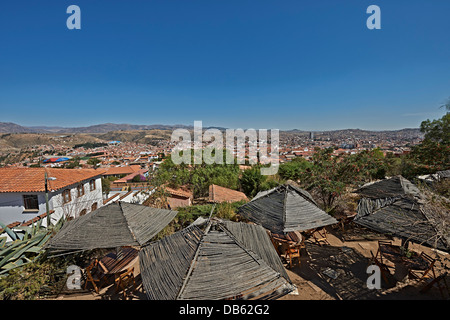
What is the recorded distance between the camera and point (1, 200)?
11.9 m

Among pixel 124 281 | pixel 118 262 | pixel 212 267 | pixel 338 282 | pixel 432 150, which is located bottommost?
pixel 338 282

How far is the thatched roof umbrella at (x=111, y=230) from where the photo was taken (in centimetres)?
471

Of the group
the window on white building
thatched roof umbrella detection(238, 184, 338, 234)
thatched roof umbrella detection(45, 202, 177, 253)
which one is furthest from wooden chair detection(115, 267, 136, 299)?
the window on white building

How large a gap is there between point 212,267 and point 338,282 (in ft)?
13.4

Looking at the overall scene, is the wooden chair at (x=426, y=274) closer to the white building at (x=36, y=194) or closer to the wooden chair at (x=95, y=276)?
the wooden chair at (x=95, y=276)

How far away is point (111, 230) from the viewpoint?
200 inches

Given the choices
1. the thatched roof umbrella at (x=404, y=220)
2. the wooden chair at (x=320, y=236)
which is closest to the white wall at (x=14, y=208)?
the wooden chair at (x=320, y=236)

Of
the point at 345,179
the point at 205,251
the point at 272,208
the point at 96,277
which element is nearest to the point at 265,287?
the point at 205,251

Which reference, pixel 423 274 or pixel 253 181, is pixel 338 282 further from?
pixel 253 181

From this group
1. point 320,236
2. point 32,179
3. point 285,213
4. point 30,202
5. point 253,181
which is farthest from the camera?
point 253,181

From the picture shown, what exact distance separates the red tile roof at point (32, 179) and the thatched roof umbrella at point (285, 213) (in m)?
12.1

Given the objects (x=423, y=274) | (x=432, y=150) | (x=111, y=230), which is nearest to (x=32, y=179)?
(x=111, y=230)
